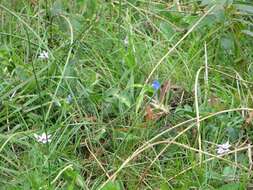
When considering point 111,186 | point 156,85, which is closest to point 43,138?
point 111,186

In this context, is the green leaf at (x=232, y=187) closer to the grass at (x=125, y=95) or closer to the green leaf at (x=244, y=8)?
the grass at (x=125, y=95)

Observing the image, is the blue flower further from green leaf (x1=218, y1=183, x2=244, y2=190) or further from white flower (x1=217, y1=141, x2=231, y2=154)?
green leaf (x1=218, y1=183, x2=244, y2=190)

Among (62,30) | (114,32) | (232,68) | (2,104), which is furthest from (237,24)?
(2,104)

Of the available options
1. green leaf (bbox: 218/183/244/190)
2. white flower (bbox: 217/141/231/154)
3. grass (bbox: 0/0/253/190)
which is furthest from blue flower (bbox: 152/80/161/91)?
green leaf (bbox: 218/183/244/190)

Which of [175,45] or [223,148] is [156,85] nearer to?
[175,45]

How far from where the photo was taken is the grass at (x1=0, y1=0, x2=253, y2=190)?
1.80 metres

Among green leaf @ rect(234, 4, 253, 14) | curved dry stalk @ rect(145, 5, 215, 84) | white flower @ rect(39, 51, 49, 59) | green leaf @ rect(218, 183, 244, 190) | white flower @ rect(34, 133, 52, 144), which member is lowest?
green leaf @ rect(218, 183, 244, 190)

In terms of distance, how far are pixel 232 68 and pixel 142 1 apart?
1.67 ft

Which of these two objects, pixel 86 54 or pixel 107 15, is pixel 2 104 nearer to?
pixel 86 54

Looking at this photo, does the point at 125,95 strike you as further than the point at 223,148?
Yes

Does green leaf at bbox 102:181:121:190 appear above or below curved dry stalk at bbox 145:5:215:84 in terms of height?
below

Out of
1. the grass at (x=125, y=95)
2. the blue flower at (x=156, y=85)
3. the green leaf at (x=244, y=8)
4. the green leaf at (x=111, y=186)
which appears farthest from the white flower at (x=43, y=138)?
the green leaf at (x=244, y=8)

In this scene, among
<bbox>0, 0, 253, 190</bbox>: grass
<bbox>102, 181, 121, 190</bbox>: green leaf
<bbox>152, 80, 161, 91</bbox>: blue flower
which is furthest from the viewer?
<bbox>152, 80, 161, 91</bbox>: blue flower

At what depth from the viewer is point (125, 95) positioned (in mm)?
2041
